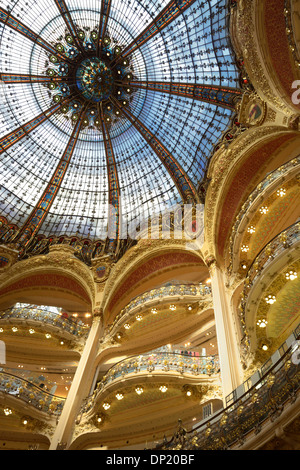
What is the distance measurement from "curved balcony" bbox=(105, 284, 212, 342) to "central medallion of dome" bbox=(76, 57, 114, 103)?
12954 mm

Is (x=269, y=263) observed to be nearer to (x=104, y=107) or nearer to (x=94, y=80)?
(x=104, y=107)

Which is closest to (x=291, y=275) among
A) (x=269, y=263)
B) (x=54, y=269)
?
(x=269, y=263)

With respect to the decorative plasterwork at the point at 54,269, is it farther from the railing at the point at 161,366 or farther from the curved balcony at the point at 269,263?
the curved balcony at the point at 269,263

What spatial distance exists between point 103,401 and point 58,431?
1788 millimetres

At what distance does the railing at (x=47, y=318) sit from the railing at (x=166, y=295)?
5.49 feet

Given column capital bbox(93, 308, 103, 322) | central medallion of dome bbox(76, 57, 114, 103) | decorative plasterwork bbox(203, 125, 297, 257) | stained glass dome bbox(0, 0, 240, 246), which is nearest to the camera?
decorative plasterwork bbox(203, 125, 297, 257)

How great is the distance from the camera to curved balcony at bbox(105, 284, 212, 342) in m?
14.6

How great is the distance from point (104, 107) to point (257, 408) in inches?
753

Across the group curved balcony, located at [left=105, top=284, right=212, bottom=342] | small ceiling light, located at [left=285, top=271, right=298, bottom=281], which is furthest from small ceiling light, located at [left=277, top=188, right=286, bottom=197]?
curved balcony, located at [left=105, top=284, right=212, bottom=342]

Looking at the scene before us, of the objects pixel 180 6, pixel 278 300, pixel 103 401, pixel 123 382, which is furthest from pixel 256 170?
pixel 103 401

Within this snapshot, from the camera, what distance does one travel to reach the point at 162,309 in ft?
50.0

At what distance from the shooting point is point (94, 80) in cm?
2094

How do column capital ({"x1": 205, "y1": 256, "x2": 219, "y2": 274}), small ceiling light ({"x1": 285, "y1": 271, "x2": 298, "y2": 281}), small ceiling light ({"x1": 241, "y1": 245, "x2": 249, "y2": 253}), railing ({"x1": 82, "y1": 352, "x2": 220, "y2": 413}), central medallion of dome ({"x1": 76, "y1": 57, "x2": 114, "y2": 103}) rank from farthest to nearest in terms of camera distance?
1. central medallion of dome ({"x1": 76, "y1": 57, "x2": 114, "y2": 103})
2. column capital ({"x1": 205, "y1": 256, "x2": 219, "y2": 274})
3. small ceiling light ({"x1": 241, "y1": 245, "x2": 249, "y2": 253})
4. railing ({"x1": 82, "y1": 352, "x2": 220, "y2": 413})
5. small ceiling light ({"x1": 285, "y1": 271, "x2": 298, "y2": 281})

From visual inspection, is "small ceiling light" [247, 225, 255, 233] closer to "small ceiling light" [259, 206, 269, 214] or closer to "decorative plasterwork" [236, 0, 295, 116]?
"small ceiling light" [259, 206, 269, 214]
